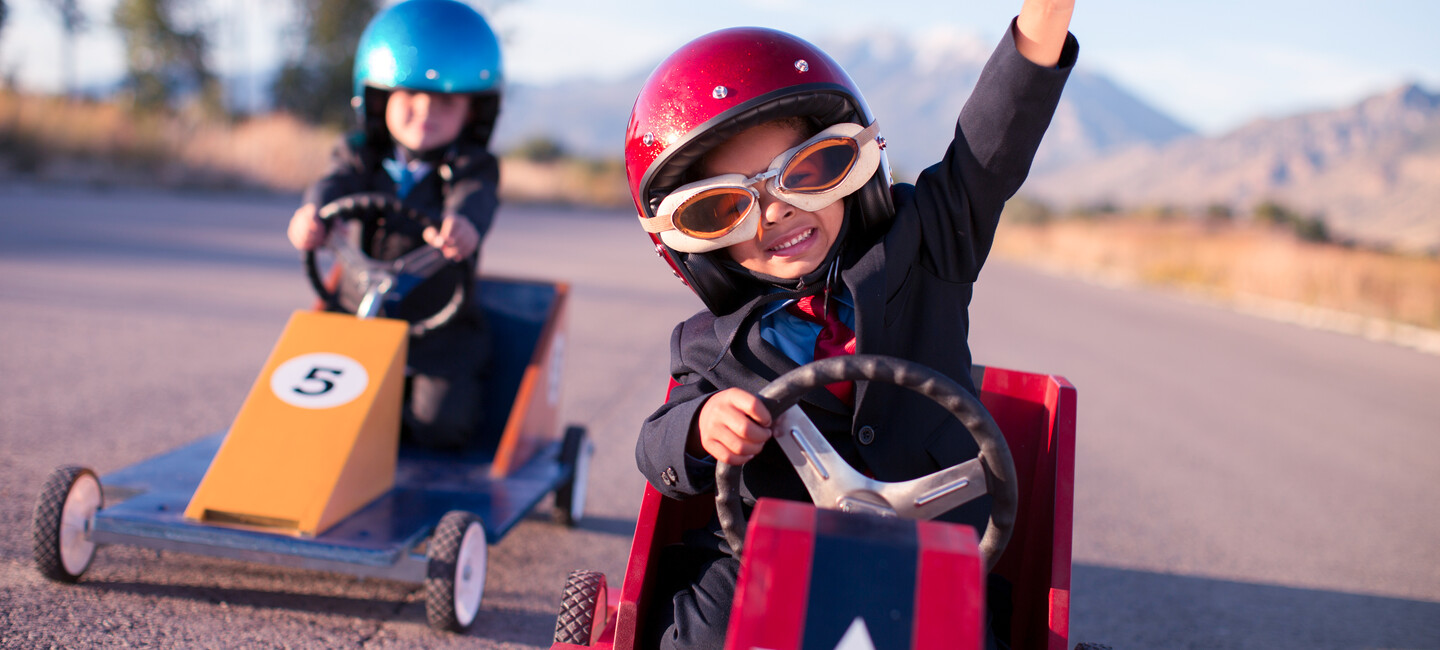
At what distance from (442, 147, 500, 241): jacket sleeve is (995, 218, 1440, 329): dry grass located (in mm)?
16404

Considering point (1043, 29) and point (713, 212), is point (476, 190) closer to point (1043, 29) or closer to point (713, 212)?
point (713, 212)

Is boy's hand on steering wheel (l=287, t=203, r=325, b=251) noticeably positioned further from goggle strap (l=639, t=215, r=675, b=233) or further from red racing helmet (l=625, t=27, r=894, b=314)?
goggle strap (l=639, t=215, r=675, b=233)

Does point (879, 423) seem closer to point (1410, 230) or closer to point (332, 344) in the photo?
point (332, 344)

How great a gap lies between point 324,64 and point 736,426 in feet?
128

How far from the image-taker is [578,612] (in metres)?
2.22

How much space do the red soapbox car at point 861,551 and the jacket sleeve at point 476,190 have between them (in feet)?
6.50

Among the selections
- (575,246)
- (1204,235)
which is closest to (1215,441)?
(575,246)

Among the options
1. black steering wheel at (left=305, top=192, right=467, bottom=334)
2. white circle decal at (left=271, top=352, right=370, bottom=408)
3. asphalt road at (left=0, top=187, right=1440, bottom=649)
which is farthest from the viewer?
black steering wheel at (left=305, top=192, right=467, bottom=334)

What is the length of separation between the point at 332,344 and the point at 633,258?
13849mm

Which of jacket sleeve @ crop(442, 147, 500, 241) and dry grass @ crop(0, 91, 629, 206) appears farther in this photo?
dry grass @ crop(0, 91, 629, 206)

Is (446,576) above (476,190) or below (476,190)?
below

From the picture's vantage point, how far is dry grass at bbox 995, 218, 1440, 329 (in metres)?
17.9

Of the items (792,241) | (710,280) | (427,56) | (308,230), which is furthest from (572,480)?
(792,241)

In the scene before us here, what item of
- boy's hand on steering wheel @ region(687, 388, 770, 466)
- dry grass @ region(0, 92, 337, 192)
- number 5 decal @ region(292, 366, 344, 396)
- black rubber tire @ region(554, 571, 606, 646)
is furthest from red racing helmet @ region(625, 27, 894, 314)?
dry grass @ region(0, 92, 337, 192)
